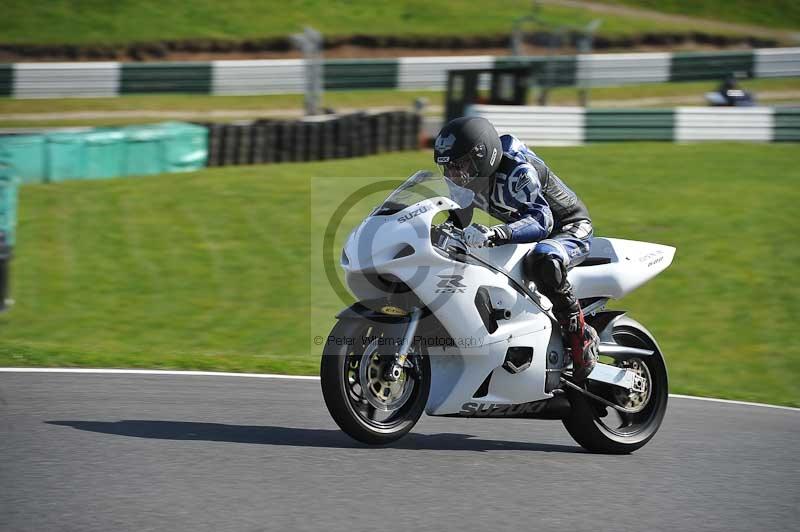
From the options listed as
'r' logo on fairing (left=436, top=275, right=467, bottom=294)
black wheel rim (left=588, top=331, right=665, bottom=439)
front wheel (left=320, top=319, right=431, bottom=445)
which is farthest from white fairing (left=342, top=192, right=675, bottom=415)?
black wheel rim (left=588, top=331, right=665, bottom=439)

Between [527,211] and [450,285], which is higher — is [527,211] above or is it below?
above

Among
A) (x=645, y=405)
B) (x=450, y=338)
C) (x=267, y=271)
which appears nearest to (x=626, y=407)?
(x=645, y=405)

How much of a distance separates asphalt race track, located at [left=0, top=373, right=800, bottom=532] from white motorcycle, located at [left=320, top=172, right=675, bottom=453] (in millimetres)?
221

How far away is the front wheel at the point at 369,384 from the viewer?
18.8ft

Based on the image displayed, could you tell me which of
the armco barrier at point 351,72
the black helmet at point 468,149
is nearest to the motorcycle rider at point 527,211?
the black helmet at point 468,149

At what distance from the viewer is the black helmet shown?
5.98 m

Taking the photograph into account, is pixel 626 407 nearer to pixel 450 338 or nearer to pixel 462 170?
pixel 450 338

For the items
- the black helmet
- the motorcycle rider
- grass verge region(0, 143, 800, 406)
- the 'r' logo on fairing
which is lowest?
grass verge region(0, 143, 800, 406)

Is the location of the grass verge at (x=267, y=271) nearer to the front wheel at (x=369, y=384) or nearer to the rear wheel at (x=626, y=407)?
the front wheel at (x=369, y=384)

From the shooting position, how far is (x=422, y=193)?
19.7 feet

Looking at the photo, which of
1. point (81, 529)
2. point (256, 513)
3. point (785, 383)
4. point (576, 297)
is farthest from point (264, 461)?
point (785, 383)

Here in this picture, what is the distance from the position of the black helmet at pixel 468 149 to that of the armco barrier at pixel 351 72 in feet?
67.7

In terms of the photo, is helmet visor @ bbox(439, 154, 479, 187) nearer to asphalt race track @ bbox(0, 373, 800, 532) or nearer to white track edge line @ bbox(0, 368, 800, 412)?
asphalt race track @ bbox(0, 373, 800, 532)

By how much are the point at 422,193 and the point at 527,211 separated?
2.05 feet
